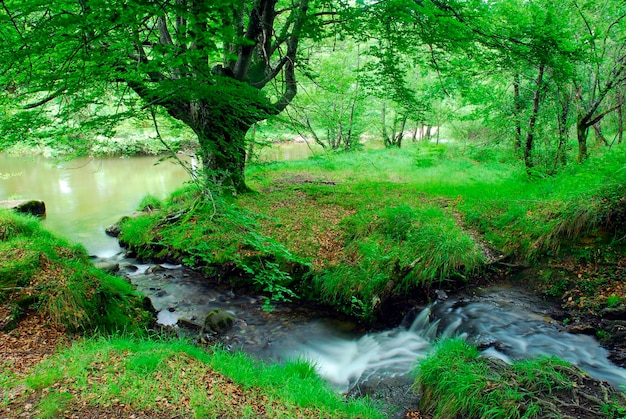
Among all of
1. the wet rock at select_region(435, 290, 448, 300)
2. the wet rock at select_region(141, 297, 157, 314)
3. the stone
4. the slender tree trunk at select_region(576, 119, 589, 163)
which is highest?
the slender tree trunk at select_region(576, 119, 589, 163)

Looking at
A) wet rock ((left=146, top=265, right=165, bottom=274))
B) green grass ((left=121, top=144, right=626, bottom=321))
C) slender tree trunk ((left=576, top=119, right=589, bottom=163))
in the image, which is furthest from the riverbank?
slender tree trunk ((left=576, top=119, right=589, bottom=163))

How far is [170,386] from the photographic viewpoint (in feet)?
11.6

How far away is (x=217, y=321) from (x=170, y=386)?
8.35 feet

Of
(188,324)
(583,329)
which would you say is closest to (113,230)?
(188,324)

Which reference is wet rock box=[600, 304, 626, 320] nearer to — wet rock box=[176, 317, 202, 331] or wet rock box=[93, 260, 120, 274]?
wet rock box=[176, 317, 202, 331]

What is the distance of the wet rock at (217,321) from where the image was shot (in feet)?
19.7

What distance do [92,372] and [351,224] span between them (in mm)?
5719

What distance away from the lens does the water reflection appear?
11773 millimetres

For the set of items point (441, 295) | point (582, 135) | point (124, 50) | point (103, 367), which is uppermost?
point (124, 50)

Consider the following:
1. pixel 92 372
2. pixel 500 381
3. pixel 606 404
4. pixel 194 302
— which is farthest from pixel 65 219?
pixel 606 404

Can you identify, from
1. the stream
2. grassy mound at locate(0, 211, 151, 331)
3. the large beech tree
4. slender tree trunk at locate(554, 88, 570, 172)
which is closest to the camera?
the large beech tree

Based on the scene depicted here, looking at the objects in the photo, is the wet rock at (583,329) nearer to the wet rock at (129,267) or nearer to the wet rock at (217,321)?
the wet rock at (217,321)

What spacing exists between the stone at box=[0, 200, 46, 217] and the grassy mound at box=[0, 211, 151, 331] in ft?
25.0

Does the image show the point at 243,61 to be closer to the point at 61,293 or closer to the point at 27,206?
the point at 61,293
